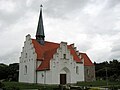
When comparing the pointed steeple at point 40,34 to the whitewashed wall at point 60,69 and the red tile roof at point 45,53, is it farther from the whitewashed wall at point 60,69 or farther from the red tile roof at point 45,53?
the whitewashed wall at point 60,69

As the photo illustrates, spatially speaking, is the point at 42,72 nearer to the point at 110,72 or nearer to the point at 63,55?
the point at 63,55

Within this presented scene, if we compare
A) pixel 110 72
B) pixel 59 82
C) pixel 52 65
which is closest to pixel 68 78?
pixel 59 82

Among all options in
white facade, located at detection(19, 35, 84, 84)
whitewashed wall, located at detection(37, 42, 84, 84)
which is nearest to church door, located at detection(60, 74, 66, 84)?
white facade, located at detection(19, 35, 84, 84)

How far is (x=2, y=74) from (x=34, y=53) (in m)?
23.8

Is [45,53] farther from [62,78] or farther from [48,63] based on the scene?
[62,78]

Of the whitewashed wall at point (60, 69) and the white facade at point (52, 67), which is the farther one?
the white facade at point (52, 67)

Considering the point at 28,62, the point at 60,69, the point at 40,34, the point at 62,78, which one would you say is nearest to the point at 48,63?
the point at 60,69

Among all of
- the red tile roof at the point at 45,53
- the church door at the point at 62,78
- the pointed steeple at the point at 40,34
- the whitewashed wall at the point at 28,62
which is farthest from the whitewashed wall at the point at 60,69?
the pointed steeple at the point at 40,34

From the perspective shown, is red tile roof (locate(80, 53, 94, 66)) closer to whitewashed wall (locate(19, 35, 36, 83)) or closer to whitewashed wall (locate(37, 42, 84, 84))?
whitewashed wall (locate(37, 42, 84, 84))

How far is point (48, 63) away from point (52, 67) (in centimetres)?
118

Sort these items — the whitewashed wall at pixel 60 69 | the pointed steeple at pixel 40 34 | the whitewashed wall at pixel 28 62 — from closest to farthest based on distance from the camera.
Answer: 1. the whitewashed wall at pixel 60 69
2. the whitewashed wall at pixel 28 62
3. the pointed steeple at pixel 40 34

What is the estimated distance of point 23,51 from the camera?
45.2 m

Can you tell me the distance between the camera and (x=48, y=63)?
37250mm

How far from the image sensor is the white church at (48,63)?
37.2m
